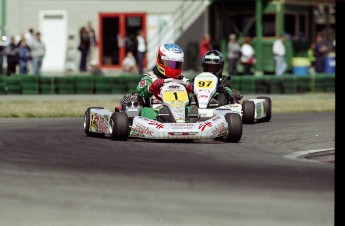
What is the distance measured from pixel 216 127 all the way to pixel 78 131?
2.79 meters

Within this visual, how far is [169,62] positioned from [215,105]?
142 cm

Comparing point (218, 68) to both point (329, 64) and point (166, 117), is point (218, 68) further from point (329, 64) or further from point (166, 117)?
point (329, 64)

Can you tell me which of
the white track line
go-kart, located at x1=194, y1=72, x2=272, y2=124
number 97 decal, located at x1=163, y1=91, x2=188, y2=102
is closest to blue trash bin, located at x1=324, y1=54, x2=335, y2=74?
go-kart, located at x1=194, y1=72, x2=272, y2=124

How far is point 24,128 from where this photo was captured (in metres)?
15.1

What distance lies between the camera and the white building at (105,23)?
123ft

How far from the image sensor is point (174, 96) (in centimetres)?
1307

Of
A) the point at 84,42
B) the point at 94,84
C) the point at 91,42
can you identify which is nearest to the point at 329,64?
the point at 91,42

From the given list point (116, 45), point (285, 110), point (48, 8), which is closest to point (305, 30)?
point (116, 45)

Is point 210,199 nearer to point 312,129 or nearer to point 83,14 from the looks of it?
point 312,129

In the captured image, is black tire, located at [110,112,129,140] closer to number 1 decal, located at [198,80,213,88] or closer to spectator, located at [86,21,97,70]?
number 1 decal, located at [198,80,213,88]

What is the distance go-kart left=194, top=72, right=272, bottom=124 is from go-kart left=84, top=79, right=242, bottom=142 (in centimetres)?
56

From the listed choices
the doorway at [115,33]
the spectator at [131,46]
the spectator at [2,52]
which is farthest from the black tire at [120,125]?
the doorway at [115,33]

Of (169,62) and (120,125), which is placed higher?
(169,62)

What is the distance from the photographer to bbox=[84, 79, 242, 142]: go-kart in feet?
41.2
